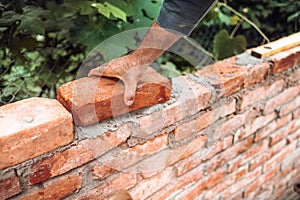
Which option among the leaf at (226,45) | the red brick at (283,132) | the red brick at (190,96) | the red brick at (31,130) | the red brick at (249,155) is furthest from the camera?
the leaf at (226,45)

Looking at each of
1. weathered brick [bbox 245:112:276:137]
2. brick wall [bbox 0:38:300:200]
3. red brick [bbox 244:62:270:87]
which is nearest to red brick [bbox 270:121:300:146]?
brick wall [bbox 0:38:300:200]

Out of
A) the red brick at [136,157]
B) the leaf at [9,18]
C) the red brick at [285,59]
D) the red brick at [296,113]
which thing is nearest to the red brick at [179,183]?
the red brick at [136,157]

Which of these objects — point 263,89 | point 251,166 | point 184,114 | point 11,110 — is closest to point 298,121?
point 251,166

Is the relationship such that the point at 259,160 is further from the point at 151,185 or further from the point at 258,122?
the point at 151,185

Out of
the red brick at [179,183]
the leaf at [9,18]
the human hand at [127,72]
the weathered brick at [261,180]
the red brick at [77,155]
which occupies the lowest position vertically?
the weathered brick at [261,180]

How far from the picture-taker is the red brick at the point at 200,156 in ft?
3.70

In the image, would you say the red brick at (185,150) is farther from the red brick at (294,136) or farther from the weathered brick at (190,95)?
the red brick at (294,136)

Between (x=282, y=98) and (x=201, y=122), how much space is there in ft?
1.51

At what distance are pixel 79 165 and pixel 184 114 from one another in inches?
13.2

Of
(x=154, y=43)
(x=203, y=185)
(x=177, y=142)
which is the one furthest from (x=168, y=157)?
(x=154, y=43)

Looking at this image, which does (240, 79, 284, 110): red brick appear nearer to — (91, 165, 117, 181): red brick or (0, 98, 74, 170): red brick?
(91, 165, 117, 181): red brick

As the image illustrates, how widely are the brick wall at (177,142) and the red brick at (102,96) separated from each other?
2 centimetres

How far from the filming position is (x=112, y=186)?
3.17ft

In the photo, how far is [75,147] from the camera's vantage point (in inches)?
32.4
